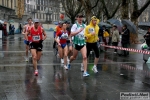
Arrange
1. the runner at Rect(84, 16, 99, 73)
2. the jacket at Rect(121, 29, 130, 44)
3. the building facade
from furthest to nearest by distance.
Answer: the building facade
the jacket at Rect(121, 29, 130, 44)
the runner at Rect(84, 16, 99, 73)

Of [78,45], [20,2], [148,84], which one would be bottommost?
[148,84]

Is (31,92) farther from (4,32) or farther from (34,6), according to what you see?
(34,6)

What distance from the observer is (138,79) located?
30.2 ft

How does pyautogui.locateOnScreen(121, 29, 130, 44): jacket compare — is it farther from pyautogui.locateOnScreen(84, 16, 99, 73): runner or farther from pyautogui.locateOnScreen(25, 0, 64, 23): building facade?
pyautogui.locateOnScreen(25, 0, 64, 23): building facade

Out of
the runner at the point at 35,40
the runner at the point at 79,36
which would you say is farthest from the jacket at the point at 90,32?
the runner at the point at 35,40

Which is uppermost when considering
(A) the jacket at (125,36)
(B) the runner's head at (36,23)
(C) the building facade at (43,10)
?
(C) the building facade at (43,10)

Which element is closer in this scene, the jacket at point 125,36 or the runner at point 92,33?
the runner at point 92,33

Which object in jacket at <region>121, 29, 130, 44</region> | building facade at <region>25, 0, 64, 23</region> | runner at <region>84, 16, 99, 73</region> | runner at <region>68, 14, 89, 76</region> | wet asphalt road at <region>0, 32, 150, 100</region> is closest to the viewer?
wet asphalt road at <region>0, 32, 150, 100</region>

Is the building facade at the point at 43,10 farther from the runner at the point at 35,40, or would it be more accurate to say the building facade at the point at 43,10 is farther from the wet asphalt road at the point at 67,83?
the runner at the point at 35,40

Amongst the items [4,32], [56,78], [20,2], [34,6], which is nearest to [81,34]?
[56,78]

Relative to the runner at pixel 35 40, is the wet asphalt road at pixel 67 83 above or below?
below

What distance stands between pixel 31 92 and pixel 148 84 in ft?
10.7

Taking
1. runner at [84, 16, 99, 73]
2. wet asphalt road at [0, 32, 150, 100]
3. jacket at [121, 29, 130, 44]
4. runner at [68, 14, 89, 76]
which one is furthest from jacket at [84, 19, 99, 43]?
jacket at [121, 29, 130, 44]

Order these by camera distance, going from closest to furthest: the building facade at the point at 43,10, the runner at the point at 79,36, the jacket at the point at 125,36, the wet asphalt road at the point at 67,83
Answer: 1. the wet asphalt road at the point at 67,83
2. the runner at the point at 79,36
3. the jacket at the point at 125,36
4. the building facade at the point at 43,10
